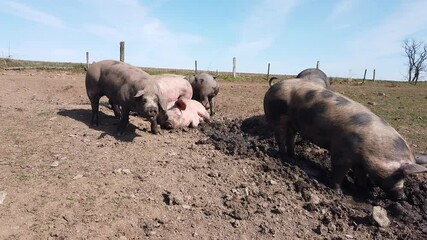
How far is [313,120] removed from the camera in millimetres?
5910

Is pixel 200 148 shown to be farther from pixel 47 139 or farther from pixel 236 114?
→ pixel 236 114

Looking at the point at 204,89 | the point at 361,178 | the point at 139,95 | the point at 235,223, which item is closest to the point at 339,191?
the point at 361,178

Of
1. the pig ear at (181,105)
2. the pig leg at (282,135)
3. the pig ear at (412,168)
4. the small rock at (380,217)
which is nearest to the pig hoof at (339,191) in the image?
the small rock at (380,217)

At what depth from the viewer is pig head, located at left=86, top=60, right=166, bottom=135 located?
6812 mm

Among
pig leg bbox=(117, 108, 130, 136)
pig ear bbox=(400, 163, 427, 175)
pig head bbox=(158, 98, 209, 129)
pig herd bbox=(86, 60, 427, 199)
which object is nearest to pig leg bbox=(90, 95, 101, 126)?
pig herd bbox=(86, 60, 427, 199)

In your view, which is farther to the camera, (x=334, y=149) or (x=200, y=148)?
(x=200, y=148)

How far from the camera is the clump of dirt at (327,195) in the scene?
460cm

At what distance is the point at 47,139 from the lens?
638 centimetres

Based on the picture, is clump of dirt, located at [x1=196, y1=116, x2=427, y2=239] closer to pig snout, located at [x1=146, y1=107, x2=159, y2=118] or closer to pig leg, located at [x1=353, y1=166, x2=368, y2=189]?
pig leg, located at [x1=353, y1=166, x2=368, y2=189]

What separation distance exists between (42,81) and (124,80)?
8.99m

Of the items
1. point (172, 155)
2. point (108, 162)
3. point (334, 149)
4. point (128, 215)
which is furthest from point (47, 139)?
point (334, 149)

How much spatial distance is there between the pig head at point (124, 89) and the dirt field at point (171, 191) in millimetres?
426

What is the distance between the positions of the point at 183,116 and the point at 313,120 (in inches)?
116

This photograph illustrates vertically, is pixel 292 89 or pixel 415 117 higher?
pixel 292 89
